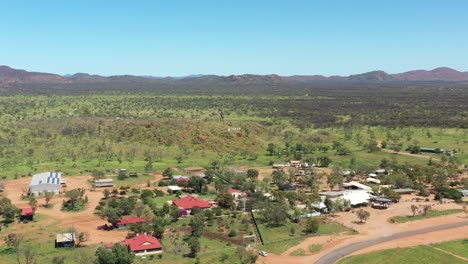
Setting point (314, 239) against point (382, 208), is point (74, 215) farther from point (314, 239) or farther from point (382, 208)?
point (382, 208)

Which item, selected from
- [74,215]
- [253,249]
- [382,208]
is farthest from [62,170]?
[382,208]

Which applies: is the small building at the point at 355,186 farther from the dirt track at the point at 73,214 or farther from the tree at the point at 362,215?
the dirt track at the point at 73,214

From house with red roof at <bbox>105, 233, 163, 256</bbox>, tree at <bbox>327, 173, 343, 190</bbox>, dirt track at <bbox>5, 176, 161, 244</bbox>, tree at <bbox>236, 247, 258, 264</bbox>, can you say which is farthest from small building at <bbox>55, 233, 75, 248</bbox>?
tree at <bbox>327, 173, 343, 190</bbox>

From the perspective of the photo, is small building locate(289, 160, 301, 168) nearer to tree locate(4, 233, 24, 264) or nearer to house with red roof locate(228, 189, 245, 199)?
house with red roof locate(228, 189, 245, 199)

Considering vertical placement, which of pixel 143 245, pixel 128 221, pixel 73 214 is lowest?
pixel 73 214

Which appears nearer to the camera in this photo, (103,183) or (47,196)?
(47,196)

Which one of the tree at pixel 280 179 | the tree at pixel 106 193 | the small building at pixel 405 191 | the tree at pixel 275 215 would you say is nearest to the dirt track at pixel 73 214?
the tree at pixel 106 193

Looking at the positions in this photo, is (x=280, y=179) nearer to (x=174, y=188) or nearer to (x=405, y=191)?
(x=174, y=188)

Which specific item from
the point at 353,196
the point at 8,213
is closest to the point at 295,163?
the point at 353,196
